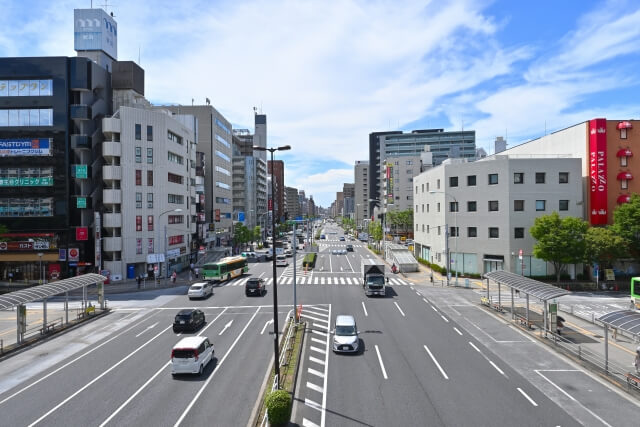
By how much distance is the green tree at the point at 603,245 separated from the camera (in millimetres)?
46344

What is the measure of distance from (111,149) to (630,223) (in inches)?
2776

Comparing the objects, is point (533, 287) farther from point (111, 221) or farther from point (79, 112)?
point (79, 112)

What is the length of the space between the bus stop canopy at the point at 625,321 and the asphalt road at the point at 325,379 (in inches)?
129

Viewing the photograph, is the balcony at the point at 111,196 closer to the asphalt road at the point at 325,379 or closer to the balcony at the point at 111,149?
the balcony at the point at 111,149

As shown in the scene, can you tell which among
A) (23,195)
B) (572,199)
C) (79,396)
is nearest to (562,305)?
(572,199)

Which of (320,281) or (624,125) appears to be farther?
(320,281)

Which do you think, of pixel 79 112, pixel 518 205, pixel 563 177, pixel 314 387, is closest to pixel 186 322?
pixel 314 387

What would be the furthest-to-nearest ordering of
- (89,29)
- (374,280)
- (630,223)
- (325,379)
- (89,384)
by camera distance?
1. (89,29)
2. (630,223)
3. (374,280)
4. (325,379)
5. (89,384)

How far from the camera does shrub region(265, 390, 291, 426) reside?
15297 mm

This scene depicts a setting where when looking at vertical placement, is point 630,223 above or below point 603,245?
above

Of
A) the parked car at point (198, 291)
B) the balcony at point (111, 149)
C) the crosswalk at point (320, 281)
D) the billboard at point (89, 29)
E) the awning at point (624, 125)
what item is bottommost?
the crosswalk at point (320, 281)

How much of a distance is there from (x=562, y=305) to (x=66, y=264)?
64.6m

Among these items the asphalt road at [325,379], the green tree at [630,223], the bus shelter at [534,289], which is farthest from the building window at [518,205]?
the asphalt road at [325,379]

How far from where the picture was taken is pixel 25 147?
55469 millimetres
